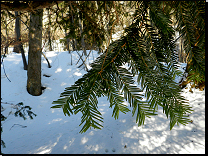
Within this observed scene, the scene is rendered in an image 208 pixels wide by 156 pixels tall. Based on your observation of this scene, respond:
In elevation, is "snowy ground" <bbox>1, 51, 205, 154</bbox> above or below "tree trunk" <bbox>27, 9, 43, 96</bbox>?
below

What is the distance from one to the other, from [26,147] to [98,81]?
305 centimetres

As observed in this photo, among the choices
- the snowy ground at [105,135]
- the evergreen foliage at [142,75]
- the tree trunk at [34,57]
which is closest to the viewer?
the evergreen foliage at [142,75]

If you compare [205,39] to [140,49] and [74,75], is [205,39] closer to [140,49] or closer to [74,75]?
[140,49]

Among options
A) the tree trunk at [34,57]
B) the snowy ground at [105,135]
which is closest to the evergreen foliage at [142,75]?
the snowy ground at [105,135]

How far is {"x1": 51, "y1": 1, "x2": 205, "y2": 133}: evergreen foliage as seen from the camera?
47 centimetres

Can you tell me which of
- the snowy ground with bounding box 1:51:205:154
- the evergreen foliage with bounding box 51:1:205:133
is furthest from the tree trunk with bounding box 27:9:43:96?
the evergreen foliage with bounding box 51:1:205:133

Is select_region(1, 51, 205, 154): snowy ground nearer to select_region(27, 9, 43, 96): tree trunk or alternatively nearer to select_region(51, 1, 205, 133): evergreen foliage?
select_region(27, 9, 43, 96): tree trunk

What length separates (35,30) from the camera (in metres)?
4.49

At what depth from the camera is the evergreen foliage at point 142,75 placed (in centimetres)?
47

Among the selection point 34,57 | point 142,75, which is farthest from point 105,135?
point 34,57

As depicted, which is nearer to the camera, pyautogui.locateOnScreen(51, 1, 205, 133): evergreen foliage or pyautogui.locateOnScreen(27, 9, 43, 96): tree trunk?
pyautogui.locateOnScreen(51, 1, 205, 133): evergreen foliage

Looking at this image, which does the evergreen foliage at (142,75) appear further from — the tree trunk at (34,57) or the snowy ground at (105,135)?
the tree trunk at (34,57)

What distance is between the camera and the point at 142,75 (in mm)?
508

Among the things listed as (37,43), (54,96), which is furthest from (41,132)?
(37,43)
